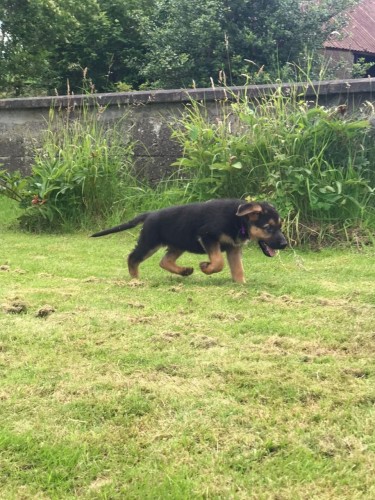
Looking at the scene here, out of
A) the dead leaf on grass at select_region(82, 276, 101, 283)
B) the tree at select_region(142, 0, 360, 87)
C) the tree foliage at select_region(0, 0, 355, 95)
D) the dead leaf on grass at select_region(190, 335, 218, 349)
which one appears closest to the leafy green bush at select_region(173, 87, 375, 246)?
the dead leaf on grass at select_region(82, 276, 101, 283)

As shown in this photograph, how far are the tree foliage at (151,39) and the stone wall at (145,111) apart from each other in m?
2.16

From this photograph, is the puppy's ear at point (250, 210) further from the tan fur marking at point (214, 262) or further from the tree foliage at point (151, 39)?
the tree foliage at point (151, 39)

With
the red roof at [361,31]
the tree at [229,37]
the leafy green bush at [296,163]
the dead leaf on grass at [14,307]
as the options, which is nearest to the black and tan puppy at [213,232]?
the dead leaf on grass at [14,307]

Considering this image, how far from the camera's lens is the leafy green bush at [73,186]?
8.09 m

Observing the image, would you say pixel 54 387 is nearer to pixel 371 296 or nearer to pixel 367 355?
pixel 367 355

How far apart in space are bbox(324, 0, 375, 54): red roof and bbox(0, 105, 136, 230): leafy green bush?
13.9m

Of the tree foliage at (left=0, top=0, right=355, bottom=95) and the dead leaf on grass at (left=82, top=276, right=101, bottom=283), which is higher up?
the tree foliage at (left=0, top=0, right=355, bottom=95)

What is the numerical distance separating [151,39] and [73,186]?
6.70 metres

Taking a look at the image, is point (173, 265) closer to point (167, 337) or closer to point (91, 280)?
point (91, 280)

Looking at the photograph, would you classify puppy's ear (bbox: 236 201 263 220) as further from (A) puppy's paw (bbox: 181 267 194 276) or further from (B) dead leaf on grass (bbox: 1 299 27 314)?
(B) dead leaf on grass (bbox: 1 299 27 314)

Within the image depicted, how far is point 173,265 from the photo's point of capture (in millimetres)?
5520

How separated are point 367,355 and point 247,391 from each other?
77 cm

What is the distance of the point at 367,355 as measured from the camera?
3111 millimetres

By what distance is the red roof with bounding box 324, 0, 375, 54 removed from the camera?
2169 centimetres
